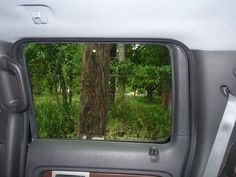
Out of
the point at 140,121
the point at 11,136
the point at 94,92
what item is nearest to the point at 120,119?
the point at 140,121

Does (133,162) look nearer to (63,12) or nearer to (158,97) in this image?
(158,97)

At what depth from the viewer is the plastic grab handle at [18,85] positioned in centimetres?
196

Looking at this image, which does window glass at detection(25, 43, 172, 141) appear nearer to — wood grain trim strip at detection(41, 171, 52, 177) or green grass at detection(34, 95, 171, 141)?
green grass at detection(34, 95, 171, 141)

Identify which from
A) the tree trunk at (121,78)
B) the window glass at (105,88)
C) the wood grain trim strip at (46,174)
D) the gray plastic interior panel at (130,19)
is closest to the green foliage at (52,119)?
the window glass at (105,88)

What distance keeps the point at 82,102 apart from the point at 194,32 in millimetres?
1190

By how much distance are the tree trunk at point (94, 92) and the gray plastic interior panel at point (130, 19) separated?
1.58ft

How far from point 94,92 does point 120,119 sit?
0.40 meters

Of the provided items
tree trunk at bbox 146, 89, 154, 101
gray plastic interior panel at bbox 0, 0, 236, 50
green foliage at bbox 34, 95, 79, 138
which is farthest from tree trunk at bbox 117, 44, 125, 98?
gray plastic interior panel at bbox 0, 0, 236, 50

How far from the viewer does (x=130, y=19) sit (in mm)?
1620

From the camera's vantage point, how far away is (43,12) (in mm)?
1659

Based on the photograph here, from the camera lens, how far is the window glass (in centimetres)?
210

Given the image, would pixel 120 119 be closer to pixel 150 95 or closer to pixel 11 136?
pixel 150 95

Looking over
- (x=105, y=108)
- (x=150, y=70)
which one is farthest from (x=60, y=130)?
(x=150, y=70)

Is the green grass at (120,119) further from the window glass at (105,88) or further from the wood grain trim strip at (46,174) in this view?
the wood grain trim strip at (46,174)
